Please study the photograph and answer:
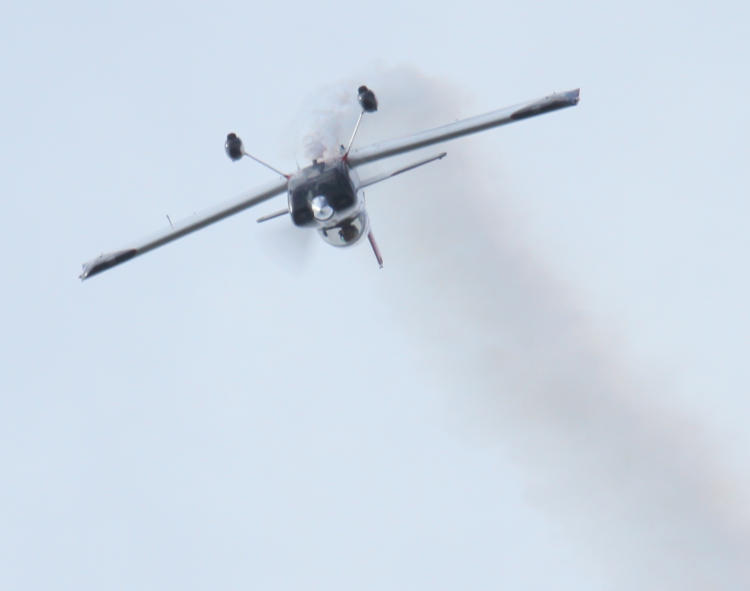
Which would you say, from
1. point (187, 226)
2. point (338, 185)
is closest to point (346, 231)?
point (338, 185)

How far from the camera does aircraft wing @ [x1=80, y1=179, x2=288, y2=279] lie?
74137 mm

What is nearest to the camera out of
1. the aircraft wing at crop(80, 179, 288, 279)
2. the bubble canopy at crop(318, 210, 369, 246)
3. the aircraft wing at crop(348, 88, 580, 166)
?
the aircraft wing at crop(348, 88, 580, 166)

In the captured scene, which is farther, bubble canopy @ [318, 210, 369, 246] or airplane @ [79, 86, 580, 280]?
bubble canopy @ [318, 210, 369, 246]

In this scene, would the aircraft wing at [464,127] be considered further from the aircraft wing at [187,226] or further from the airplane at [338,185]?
the aircraft wing at [187,226]

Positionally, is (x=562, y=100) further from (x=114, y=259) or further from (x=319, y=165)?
(x=114, y=259)

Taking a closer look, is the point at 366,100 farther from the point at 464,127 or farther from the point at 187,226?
the point at 187,226

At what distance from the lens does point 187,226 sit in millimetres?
75562

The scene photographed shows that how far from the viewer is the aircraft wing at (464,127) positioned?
2768 inches

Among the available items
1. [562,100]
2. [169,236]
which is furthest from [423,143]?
[169,236]

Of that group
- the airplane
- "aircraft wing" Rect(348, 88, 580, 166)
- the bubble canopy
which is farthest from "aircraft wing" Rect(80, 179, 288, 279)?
"aircraft wing" Rect(348, 88, 580, 166)

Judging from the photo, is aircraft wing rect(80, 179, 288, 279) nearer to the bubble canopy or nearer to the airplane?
the airplane

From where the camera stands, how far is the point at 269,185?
243 ft

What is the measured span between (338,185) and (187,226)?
8.82 m

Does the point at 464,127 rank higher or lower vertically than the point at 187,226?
lower
